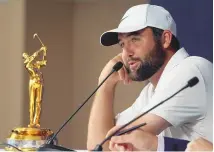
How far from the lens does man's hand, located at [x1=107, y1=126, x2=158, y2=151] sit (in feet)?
3.86

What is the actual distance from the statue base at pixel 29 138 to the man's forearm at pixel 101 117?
0.12 meters

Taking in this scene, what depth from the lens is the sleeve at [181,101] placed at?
4.34 ft

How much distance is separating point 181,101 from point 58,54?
104cm

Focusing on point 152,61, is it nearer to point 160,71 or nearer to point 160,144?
point 160,71

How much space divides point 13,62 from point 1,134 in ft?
0.99

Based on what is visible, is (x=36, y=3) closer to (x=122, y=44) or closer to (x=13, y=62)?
(x=13, y=62)

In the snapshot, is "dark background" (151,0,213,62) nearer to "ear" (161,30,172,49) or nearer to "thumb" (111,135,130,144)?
"ear" (161,30,172,49)

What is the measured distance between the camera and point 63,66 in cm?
228


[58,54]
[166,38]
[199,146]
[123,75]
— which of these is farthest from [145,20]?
[58,54]

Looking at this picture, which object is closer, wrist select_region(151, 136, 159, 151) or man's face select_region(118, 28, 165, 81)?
wrist select_region(151, 136, 159, 151)

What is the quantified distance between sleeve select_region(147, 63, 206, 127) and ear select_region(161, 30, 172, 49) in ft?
0.51

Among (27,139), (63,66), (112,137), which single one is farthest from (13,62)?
(112,137)

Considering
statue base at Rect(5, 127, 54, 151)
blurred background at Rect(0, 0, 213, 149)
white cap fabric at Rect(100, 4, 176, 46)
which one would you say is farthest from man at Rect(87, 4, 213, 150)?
blurred background at Rect(0, 0, 213, 149)

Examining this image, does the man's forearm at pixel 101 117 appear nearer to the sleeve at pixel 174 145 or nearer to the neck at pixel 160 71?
the neck at pixel 160 71
